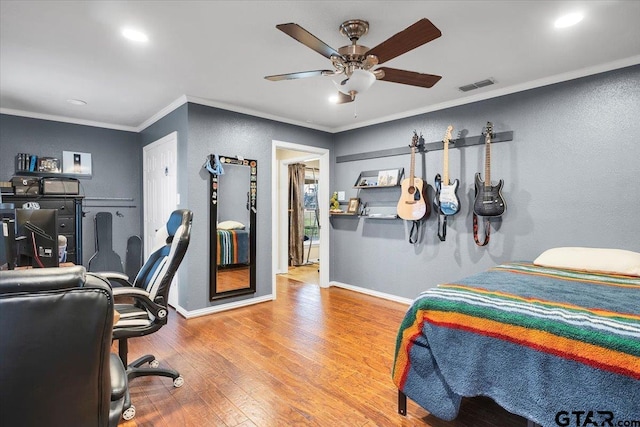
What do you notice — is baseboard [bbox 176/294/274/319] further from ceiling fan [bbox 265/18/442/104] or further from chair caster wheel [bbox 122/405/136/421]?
ceiling fan [bbox 265/18/442/104]

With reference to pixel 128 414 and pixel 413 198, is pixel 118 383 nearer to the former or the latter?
pixel 128 414

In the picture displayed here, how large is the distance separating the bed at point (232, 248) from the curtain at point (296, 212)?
2.68 meters

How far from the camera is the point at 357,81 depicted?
2.03 metres

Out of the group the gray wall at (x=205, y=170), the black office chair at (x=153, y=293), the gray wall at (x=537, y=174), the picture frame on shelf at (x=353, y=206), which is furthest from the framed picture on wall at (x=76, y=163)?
the gray wall at (x=537, y=174)

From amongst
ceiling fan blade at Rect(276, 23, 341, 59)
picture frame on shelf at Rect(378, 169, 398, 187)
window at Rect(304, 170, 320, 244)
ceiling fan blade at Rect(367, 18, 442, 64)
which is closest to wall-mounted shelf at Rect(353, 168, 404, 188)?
picture frame on shelf at Rect(378, 169, 398, 187)

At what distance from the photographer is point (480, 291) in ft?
6.12

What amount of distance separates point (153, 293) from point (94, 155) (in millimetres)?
3605

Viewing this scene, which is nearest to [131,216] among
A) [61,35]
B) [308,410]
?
[61,35]

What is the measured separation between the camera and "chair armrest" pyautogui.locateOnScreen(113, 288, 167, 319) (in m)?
1.94

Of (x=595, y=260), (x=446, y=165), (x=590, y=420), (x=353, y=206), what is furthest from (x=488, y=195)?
(x=590, y=420)

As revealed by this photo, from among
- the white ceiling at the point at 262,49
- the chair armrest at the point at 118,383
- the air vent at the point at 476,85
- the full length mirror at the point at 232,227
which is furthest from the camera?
the full length mirror at the point at 232,227

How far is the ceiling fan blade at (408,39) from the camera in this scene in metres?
1.65

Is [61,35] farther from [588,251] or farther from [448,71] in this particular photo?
[588,251]

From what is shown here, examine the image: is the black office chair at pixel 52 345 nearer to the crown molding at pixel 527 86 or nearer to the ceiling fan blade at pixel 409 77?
the ceiling fan blade at pixel 409 77
